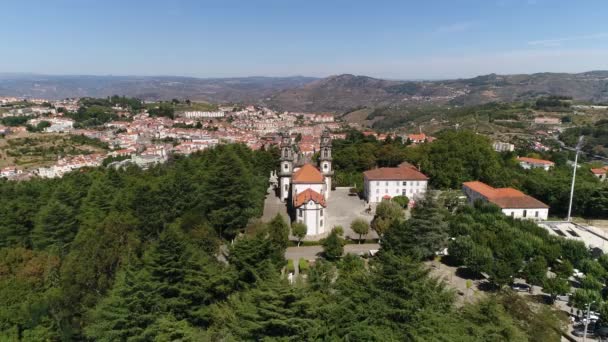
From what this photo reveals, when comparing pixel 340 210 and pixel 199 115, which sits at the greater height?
pixel 199 115

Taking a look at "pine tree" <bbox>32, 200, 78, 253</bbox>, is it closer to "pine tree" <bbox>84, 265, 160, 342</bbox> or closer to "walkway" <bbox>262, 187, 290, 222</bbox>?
"walkway" <bbox>262, 187, 290, 222</bbox>

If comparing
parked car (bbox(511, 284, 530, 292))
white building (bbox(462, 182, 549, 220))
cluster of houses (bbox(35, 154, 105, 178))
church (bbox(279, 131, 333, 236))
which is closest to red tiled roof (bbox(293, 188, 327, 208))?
church (bbox(279, 131, 333, 236))

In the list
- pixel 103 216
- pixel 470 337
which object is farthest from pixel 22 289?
pixel 470 337

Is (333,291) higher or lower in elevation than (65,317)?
higher

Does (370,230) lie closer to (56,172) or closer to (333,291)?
(333,291)

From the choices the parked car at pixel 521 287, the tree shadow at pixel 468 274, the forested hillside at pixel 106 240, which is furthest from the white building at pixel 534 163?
the forested hillside at pixel 106 240

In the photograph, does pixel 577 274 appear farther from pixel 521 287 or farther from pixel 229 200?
pixel 229 200

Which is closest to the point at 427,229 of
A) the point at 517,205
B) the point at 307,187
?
the point at 517,205

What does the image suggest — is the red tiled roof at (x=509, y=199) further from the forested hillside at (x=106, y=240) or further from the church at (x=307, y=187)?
the forested hillside at (x=106, y=240)
